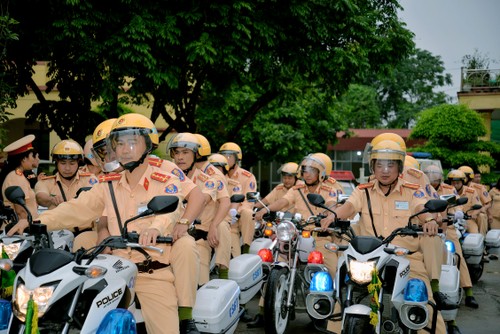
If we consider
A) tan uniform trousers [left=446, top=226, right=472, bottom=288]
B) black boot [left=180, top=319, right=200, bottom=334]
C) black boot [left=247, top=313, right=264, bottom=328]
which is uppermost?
black boot [left=180, top=319, right=200, bottom=334]

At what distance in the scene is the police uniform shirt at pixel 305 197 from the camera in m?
8.26

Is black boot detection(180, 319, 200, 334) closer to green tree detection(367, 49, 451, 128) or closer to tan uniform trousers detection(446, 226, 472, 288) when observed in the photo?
tan uniform trousers detection(446, 226, 472, 288)

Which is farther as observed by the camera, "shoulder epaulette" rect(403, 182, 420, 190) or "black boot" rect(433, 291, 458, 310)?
"shoulder epaulette" rect(403, 182, 420, 190)

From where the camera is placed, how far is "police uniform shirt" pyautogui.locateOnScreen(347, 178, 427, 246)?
18.7 ft

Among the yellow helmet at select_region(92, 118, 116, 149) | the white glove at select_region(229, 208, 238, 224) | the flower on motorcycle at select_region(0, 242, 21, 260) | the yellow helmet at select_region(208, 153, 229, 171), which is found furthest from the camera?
the yellow helmet at select_region(208, 153, 229, 171)

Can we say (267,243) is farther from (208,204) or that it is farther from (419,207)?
(419,207)

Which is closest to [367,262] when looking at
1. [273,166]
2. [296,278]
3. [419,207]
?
[419,207]

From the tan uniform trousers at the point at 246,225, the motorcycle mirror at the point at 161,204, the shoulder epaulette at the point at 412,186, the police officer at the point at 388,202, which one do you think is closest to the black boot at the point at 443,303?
the police officer at the point at 388,202

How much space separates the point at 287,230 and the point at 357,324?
96.2 inches

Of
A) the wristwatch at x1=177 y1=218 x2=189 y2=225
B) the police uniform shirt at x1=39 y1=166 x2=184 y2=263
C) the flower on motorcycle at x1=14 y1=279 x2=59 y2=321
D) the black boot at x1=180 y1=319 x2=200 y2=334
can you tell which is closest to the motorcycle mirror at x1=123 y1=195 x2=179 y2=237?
the police uniform shirt at x1=39 y1=166 x2=184 y2=263

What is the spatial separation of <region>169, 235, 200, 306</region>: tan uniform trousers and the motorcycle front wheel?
6.92ft

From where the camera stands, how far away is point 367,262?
183 inches

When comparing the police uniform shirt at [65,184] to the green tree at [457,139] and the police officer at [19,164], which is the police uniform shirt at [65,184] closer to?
the police officer at [19,164]

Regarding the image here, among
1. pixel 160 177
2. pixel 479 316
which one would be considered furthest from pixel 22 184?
pixel 479 316
